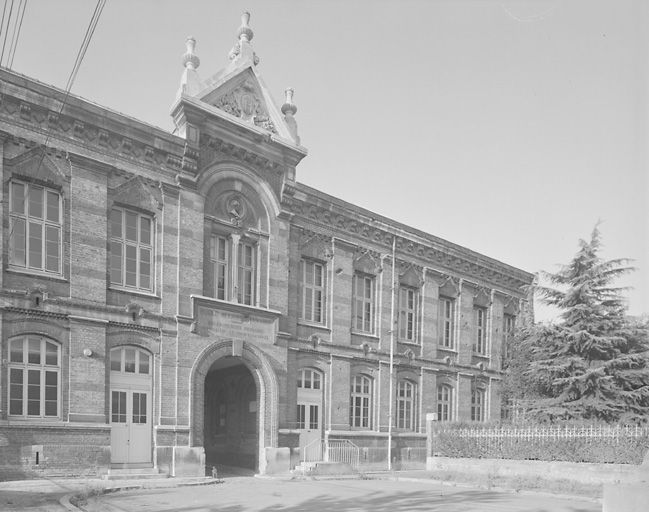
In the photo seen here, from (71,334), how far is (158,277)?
3.38 meters

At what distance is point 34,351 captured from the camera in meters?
17.9

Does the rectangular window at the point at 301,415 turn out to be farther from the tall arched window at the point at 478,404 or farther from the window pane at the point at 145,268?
the tall arched window at the point at 478,404

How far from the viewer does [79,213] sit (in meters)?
19.0

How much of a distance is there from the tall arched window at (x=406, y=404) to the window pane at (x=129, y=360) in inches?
519

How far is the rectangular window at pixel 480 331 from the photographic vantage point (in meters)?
34.2

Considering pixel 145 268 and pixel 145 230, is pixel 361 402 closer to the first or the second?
pixel 145 268

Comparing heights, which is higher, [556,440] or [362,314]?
[362,314]

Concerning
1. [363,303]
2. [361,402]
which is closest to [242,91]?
[363,303]

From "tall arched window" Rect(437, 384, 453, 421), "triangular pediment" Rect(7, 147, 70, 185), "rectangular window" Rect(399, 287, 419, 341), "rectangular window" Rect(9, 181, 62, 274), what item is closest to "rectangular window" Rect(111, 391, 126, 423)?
"rectangular window" Rect(9, 181, 62, 274)

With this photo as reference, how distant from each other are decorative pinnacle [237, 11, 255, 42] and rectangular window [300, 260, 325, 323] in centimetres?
901

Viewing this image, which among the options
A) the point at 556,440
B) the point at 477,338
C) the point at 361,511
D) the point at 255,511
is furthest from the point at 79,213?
the point at 477,338

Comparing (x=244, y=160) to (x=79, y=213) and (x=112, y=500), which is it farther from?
(x=112, y=500)

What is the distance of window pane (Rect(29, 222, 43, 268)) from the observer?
18.2 metres

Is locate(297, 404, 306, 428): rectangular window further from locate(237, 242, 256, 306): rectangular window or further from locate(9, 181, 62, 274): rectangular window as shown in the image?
locate(9, 181, 62, 274): rectangular window
